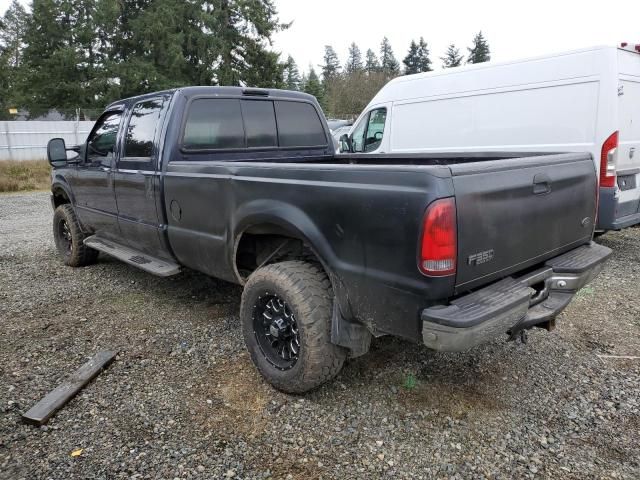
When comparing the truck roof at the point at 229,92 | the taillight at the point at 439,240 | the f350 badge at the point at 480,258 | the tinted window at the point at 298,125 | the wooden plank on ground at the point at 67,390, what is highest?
the truck roof at the point at 229,92

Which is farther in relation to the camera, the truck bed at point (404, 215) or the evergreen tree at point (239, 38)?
the evergreen tree at point (239, 38)

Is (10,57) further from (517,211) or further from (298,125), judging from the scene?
(517,211)

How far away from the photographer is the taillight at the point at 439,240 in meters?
2.21

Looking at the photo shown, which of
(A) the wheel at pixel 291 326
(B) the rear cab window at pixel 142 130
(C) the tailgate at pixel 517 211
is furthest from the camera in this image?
(B) the rear cab window at pixel 142 130

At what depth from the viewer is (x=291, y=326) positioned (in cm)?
302

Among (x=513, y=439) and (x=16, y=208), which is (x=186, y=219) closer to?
(x=513, y=439)

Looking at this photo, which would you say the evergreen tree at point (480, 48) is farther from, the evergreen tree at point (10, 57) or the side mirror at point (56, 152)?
the side mirror at point (56, 152)

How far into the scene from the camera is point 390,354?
11.6 feet

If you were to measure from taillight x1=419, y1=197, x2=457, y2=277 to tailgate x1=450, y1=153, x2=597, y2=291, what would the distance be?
A: 5 cm

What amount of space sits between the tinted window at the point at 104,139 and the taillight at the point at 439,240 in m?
3.64

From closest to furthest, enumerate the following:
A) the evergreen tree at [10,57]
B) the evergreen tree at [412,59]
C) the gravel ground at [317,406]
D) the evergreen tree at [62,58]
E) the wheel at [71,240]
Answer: the gravel ground at [317,406], the wheel at [71,240], the evergreen tree at [62,58], the evergreen tree at [10,57], the evergreen tree at [412,59]

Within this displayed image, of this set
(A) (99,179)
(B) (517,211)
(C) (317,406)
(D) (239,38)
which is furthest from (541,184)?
(D) (239,38)

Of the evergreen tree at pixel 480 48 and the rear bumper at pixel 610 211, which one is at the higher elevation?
the evergreen tree at pixel 480 48

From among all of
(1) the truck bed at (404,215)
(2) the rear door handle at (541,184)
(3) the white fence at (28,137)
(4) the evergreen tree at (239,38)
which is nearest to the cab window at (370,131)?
(1) the truck bed at (404,215)
